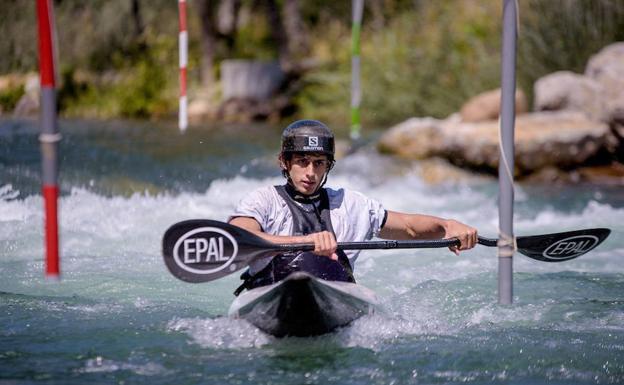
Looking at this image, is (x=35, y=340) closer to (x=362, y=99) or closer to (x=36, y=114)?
(x=36, y=114)

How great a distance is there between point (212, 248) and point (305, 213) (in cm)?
57

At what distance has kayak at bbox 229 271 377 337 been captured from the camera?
4.34 metres

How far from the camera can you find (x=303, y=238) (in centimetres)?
449

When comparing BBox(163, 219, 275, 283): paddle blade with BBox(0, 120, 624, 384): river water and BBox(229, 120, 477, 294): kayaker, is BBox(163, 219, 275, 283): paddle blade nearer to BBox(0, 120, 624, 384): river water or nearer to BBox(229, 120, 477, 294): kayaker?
BBox(229, 120, 477, 294): kayaker

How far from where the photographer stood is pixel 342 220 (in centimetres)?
496

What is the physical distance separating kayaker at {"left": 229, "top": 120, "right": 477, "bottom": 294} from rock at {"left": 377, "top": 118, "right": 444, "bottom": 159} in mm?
6856

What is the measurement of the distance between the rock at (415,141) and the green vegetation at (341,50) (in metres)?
2.56


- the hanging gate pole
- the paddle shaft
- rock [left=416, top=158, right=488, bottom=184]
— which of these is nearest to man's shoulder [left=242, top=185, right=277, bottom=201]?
the paddle shaft

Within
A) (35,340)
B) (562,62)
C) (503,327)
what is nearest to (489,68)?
(562,62)

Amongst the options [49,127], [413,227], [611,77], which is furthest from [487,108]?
[49,127]

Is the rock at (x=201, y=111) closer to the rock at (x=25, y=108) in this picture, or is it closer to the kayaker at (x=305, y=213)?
the rock at (x=25, y=108)

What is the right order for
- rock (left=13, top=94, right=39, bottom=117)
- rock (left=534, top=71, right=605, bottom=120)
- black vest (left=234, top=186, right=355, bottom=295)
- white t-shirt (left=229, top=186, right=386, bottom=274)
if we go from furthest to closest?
rock (left=13, top=94, right=39, bottom=117), rock (left=534, top=71, right=605, bottom=120), white t-shirt (left=229, top=186, right=386, bottom=274), black vest (left=234, top=186, right=355, bottom=295)

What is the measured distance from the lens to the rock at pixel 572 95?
1173cm

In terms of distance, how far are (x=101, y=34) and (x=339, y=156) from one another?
604 centimetres
